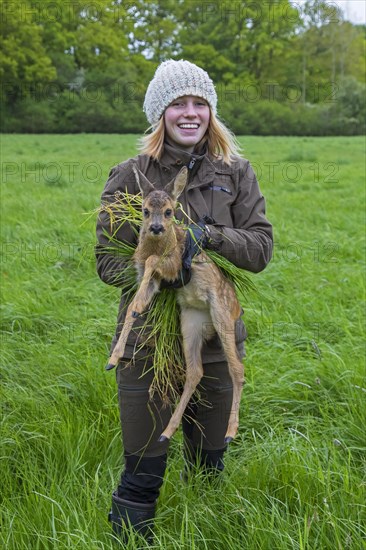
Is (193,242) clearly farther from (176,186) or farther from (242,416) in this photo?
(242,416)

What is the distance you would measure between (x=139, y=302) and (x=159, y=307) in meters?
0.43

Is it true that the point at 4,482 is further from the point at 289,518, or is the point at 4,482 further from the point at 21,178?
the point at 21,178

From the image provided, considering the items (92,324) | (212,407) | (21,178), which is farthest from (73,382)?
(21,178)

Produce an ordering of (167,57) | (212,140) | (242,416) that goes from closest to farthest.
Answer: (212,140) < (242,416) < (167,57)

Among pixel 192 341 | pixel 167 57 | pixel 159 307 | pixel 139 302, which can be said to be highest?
pixel 167 57

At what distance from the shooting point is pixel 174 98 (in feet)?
9.36

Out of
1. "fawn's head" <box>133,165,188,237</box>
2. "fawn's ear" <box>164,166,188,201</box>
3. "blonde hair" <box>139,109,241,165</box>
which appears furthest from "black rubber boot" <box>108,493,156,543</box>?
"blonde hair" <box>139,109,241,165</box>

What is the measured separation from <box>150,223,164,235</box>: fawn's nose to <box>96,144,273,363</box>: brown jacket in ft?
→ 1.60

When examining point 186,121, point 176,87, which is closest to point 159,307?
point 186,121

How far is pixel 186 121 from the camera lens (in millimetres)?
2830

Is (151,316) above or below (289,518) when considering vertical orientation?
above

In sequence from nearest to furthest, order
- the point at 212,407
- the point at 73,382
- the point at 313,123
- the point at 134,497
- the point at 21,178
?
1. the point at 134,497
2. the point at 212,407
3. the point at 73,382
4. the point at 21,178
5. the point at 313,123

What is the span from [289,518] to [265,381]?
1.46 meters

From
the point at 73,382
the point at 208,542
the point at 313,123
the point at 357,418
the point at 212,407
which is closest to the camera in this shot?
the point at 208,542
